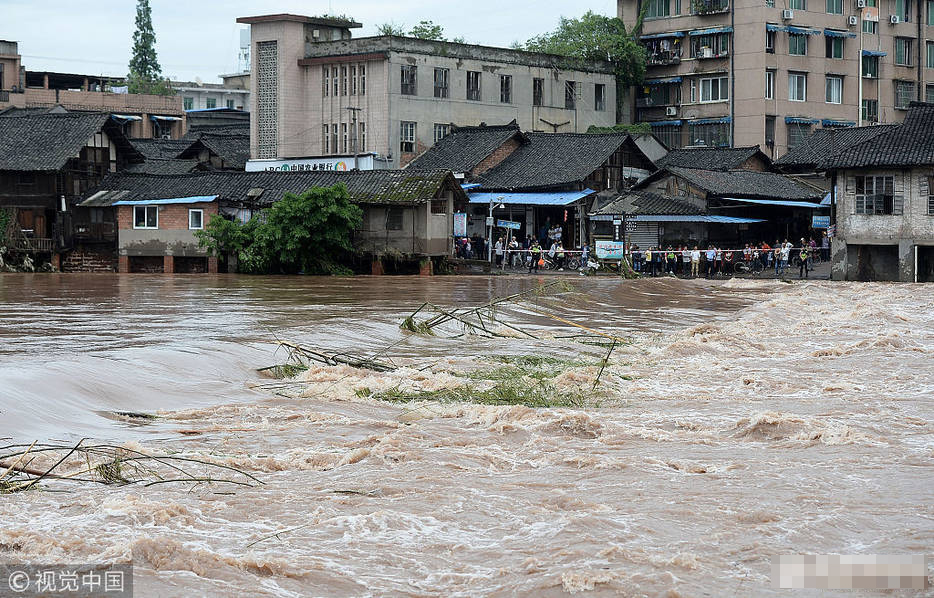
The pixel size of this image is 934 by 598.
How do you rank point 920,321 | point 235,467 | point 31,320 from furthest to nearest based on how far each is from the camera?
point 920,321, point 31,320, point 235,467

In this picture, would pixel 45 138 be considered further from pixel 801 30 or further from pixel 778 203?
pixel 801 30

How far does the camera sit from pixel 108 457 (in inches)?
Result: 360

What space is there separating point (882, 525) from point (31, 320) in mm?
16287

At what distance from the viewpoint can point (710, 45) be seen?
59.2 m

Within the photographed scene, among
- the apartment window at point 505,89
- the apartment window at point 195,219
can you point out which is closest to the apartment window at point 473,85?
the apartment window at point 505,89

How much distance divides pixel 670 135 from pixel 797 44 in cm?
800

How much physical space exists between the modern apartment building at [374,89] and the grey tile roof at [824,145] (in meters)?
14.5

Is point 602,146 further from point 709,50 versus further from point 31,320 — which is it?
point 31,320


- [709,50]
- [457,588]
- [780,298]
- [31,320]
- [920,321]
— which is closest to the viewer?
[457,588]

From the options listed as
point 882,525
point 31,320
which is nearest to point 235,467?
point 882,525

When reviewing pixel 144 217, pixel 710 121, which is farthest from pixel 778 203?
pixel 144 217

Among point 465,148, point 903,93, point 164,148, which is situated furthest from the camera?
point 903,93

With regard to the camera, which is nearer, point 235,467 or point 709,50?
point 235,467

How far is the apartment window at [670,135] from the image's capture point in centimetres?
6125
